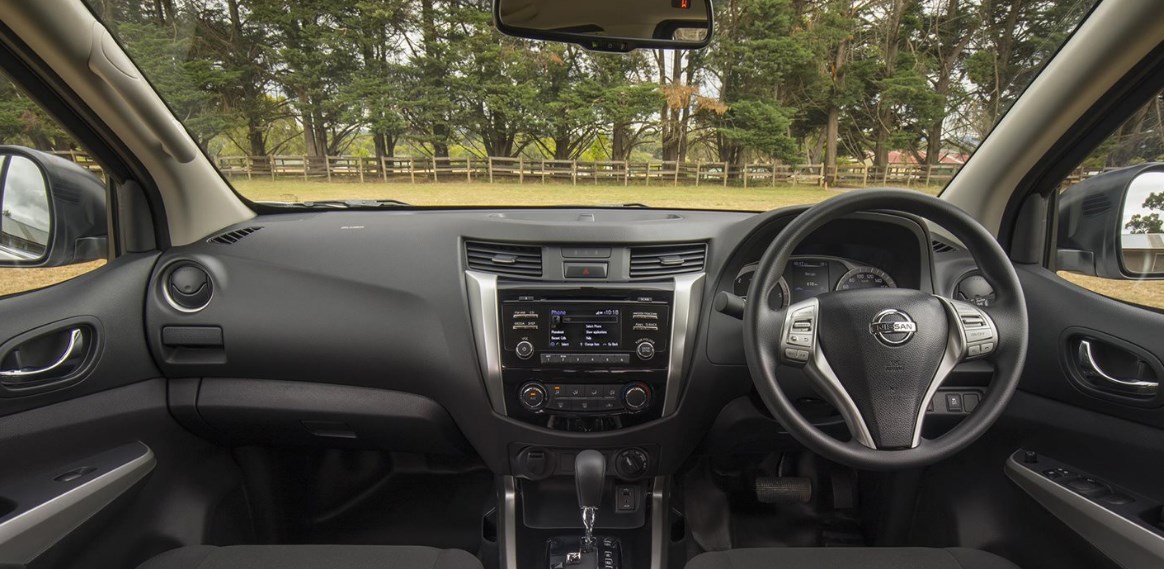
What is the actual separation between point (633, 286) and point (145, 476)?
5.92 ft

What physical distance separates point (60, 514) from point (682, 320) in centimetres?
194

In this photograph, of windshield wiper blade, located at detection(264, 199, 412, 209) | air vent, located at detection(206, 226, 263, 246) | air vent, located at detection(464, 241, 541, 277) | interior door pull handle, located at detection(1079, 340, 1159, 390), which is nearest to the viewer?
interior door pull handle, located at detection(1079, 340, 1159, 390)

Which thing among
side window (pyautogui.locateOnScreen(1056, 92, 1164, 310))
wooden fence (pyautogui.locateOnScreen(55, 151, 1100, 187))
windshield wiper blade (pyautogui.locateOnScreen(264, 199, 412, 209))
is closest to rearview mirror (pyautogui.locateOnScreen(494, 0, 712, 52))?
wooden fence (pyautogui.locateOnScreen(55, 151, 1100, 187))

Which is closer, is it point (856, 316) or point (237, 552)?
point (856, 316)

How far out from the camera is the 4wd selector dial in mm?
2076

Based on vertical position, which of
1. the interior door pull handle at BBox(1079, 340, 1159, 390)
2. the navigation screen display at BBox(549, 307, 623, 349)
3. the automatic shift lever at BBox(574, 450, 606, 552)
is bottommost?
the automatic shift lever at BBox(574, 450, 606, 552)

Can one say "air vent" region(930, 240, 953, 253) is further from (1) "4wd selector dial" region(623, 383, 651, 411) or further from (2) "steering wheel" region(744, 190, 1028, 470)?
(1) "4wd selector dial" region(623, 383, 651, 411)

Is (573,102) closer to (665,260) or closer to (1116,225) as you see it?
(665,260)

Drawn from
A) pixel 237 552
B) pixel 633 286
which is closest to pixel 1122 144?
pixel 633 286

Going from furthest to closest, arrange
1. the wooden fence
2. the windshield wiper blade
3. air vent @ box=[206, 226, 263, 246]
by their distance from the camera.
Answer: the windshield wiper blade, the wooden fence, air vent @ box=[206, 226, 263, 246]

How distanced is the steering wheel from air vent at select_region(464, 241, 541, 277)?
0.75m

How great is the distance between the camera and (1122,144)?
1.85 metres

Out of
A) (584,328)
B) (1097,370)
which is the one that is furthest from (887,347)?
(584,328)

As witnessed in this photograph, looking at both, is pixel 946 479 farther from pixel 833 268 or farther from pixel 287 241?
pixel 287 241
